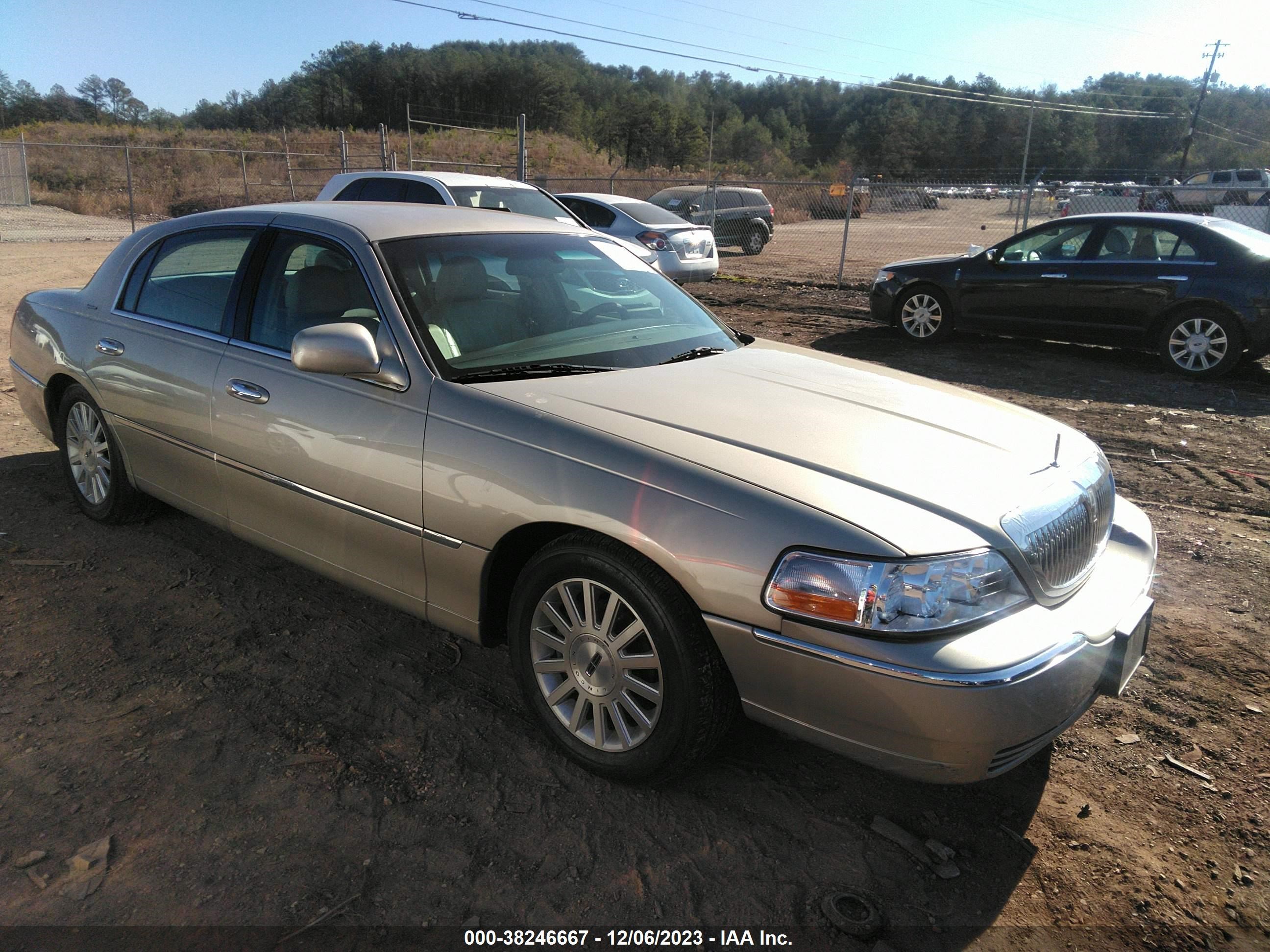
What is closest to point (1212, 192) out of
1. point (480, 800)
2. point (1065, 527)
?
point (1065, 527)

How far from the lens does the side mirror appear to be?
288cm

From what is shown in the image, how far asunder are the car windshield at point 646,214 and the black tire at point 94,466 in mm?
10374

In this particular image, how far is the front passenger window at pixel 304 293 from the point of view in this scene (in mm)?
3266

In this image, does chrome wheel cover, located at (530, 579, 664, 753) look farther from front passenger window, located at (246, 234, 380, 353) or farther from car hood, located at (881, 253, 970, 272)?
car hood, located at (881, 253, 970, 272)

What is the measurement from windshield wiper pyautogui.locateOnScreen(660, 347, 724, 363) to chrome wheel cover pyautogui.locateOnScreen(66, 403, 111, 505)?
2.80m

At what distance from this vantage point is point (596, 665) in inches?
104

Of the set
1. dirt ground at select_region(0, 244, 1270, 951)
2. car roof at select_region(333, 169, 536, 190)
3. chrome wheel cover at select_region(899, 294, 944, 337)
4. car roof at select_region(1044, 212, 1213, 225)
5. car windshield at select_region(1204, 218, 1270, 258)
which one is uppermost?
car roof at select_region(333, 169, 536, 190)

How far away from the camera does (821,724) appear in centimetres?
226

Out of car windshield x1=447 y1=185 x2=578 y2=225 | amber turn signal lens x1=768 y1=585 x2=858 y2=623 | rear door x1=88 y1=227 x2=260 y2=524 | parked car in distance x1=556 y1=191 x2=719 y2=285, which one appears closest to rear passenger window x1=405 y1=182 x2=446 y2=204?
car windshield x1=447 y1=185 x2=578 y2=225

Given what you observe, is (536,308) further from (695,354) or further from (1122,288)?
(1122,288)

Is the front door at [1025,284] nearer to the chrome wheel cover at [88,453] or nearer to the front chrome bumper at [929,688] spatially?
the front chrome bumper at [929,688]

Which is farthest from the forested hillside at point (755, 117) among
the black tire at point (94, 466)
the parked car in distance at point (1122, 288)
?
the black tire at point (94, 466)

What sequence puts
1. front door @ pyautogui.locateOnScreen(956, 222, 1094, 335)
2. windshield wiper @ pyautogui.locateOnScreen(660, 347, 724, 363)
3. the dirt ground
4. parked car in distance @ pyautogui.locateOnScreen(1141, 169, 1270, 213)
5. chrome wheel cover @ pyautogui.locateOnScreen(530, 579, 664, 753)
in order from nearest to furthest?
the dirt ground < chrome wheel cover @ pyautogui.locateOnScreen(530, 579, 664, 753) < windshield wiper @ pyautogui.locateOnScreen(660, 347, 724, 363) < front door @ pyautogui.locateOnScreen(956, 222, 1094, 335) < parked car in distance @ pyautogui.locateOnScreen(1141, 169, 1270, 213)

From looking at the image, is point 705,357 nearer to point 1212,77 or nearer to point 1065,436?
point 1065,436
